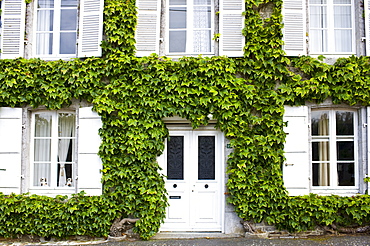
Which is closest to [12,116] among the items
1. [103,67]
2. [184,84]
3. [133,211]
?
[103,67]

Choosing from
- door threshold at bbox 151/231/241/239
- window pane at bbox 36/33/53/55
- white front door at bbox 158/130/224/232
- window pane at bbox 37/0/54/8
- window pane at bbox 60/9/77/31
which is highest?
window pane at bbox 37/0/54/8

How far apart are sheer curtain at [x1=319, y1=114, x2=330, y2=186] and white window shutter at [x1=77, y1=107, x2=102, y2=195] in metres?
4.51

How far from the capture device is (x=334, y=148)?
23.8 feet

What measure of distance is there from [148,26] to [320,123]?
4087mm

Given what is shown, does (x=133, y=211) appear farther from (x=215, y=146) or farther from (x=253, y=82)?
(x=253, y=82)

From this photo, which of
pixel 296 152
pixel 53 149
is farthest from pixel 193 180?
pixel 53 149

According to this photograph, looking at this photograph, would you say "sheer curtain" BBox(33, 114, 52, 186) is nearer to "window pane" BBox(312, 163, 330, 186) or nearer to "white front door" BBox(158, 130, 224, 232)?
"white front door" BBox(158, 130, 224, 232)

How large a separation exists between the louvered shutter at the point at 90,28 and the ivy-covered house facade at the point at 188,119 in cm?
2

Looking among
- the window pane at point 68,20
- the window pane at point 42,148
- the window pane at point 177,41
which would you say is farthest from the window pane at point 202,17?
the window pane at point 42,148

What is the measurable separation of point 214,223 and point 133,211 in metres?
1.68

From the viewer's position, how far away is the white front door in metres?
7.30

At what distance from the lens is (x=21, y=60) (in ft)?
23.6

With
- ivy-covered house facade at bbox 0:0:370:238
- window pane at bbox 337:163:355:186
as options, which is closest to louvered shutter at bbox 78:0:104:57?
ivy-covered house facade at bbox 0:0:370:238

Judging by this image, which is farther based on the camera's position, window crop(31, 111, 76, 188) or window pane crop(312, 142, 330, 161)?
window crop(31, 111, 76, 188)
